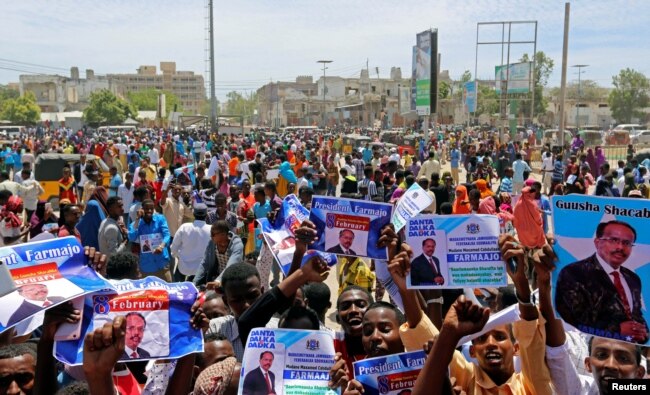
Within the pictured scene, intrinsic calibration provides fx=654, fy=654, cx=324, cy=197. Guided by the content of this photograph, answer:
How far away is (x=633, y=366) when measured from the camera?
295 centimetres

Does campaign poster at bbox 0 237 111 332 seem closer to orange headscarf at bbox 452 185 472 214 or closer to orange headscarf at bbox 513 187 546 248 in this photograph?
orange headscarf at bbox 513 187 546 248

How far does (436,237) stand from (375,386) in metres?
1.18

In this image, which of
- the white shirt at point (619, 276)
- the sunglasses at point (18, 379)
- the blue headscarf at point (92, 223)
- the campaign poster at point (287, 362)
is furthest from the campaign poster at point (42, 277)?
the blue headscarf at point (92, 223)

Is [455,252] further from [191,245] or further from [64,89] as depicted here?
[64,89]

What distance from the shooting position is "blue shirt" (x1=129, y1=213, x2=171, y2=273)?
7.28 meters

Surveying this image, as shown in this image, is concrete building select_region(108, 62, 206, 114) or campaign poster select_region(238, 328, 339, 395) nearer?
campaign poster select_region(238, 328, 339, 395)

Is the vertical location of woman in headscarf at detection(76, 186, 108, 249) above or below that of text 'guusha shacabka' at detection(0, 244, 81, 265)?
below

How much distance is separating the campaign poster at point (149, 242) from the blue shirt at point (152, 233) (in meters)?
0.02

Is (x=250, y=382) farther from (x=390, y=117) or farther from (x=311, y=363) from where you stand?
(x=390, y=117)

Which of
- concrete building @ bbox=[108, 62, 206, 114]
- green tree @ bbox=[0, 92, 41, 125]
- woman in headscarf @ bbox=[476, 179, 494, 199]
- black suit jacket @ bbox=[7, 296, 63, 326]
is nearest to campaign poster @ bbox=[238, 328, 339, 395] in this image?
black suit jacket @ bbox=[7, 296, 63, 326]

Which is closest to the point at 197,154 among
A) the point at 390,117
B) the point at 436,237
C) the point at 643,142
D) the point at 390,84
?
the point at 436,237

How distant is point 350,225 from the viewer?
13.4 feet

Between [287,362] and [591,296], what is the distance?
1.40 m

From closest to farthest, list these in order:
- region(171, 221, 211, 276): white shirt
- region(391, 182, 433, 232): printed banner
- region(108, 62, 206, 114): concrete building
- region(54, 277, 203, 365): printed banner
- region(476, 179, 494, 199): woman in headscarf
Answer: region(54, 277, 203, 365): printed banner → region(391, 182, 433, 232): printed banner → region(171, 221, 211, 276): white shirt → region(476, 179, 494, 199): woman in headscarf → region(108, 62, 206, 114): concrete building
